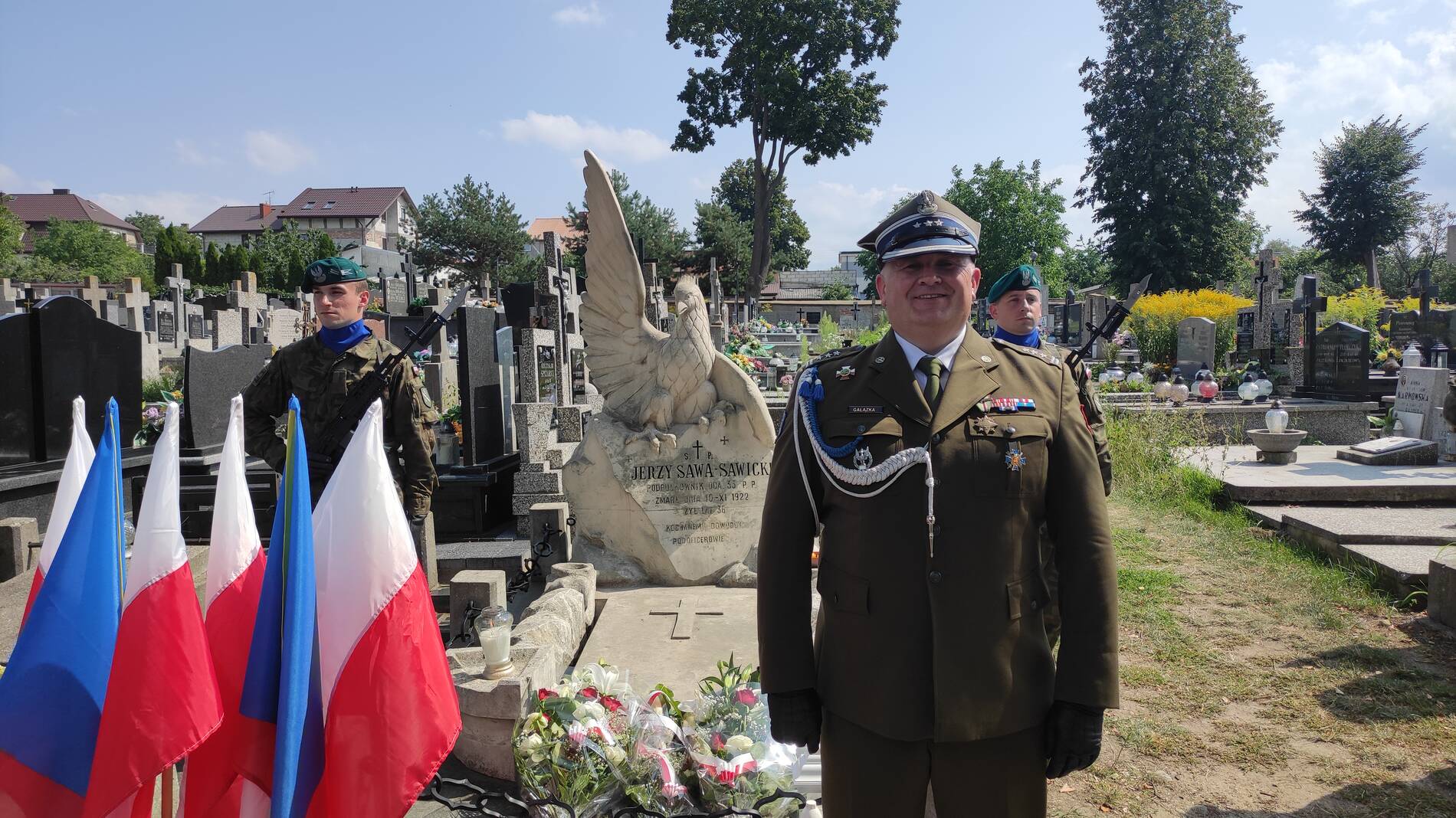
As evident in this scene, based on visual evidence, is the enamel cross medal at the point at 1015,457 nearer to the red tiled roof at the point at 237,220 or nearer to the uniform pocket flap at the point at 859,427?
the uniform pocket flap at the point at 859,427

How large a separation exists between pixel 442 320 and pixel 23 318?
529cm

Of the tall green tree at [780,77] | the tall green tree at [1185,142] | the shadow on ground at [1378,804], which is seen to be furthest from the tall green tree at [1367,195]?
the shadow on ground at [1378,804]

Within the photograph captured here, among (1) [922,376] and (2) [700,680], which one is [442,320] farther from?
(1) [922,376]

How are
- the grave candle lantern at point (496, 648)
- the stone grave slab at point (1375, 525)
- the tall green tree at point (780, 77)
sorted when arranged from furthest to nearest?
the tall green tree at point (780, 77)
the stone grave slab at point (1375, 525)
the grave candle lantern at point (496, 648)

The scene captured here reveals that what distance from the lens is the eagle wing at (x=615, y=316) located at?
19.2 feet

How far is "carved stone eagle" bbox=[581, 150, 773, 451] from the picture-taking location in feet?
18.7

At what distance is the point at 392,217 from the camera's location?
7612 centimetres

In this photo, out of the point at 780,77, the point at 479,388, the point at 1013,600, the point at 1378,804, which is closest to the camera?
the point at 1013,600

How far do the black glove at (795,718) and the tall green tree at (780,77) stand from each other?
30.5 metres

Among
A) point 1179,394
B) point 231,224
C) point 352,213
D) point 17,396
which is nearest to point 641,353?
point 17,396

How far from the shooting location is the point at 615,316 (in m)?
6.00

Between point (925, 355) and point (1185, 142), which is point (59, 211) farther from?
point (925, 355)

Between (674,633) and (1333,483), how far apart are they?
6473 millimetres

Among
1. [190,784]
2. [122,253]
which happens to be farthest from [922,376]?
[122,253]
